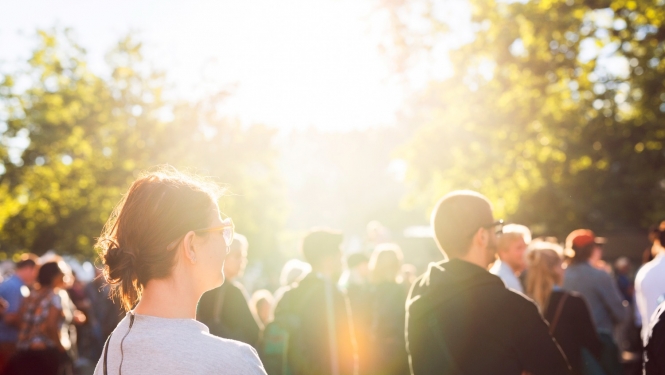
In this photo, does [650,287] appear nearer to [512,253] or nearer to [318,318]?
[512,253]

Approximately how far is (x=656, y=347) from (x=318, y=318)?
2.83 metres

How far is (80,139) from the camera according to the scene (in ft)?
74.6

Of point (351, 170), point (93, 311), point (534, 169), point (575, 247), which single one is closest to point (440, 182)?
point (534, 169)

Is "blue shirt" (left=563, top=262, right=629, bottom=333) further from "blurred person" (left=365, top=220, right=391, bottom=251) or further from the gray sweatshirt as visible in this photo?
the gray sweatshirt

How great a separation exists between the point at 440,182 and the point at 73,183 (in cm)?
1276

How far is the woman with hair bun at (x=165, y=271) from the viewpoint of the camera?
1.95 m

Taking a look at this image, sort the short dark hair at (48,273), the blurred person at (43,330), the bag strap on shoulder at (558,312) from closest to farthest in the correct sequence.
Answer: the bag strap on shoulder at (558,312) → the blurred person at (43,330) → the short dark hair at (48,273)

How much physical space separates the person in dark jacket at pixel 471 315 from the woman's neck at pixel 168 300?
1.71 m

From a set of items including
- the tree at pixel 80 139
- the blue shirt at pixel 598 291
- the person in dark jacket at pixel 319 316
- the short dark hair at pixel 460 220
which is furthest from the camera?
the tree at pixel 80 139

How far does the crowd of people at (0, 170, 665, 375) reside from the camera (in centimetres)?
212

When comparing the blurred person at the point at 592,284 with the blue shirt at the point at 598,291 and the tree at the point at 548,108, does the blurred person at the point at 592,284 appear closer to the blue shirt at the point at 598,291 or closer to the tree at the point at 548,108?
the blue shirt at the point at 598,291

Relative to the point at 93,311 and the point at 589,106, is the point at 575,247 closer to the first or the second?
the point at 589,106

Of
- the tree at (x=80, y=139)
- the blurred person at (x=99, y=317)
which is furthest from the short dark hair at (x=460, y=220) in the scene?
the tree at (x=80, y=139)

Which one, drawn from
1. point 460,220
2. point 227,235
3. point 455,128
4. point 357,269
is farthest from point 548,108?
point 227,235
